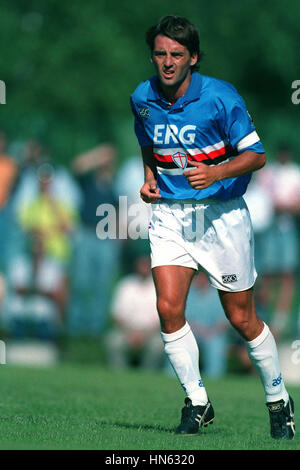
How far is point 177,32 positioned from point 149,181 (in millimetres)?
1007

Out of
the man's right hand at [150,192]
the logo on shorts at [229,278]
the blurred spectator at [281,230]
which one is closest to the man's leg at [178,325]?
the logo on shorts at [229,278]

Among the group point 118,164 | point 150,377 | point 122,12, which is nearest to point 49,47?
point 122,12

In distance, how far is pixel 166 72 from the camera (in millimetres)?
6645

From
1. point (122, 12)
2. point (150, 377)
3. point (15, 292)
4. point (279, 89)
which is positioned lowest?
point (150, 377)

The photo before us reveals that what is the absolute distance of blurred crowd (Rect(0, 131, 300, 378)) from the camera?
13.9 metres

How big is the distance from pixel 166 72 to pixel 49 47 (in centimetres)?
2466

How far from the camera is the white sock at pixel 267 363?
22.2 ft

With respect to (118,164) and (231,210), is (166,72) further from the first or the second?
(118,164)

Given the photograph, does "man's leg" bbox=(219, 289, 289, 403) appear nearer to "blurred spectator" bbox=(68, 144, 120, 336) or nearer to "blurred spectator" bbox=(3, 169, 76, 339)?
"blurred spectator" bbox=(3, 169, 76, 339)

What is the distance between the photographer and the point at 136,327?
13836 mm

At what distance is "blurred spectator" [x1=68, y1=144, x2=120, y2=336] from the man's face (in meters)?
8.27

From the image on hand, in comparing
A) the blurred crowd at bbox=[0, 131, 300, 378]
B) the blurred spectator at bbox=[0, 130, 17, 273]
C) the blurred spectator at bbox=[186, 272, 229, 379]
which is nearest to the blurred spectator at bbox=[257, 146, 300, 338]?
the blurred crowd at bbox=[0, 131, 300, 378]

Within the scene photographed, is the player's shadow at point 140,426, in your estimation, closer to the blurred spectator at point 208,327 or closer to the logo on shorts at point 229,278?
the logo on shorts at point 229,278

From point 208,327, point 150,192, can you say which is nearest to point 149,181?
point 150,192
